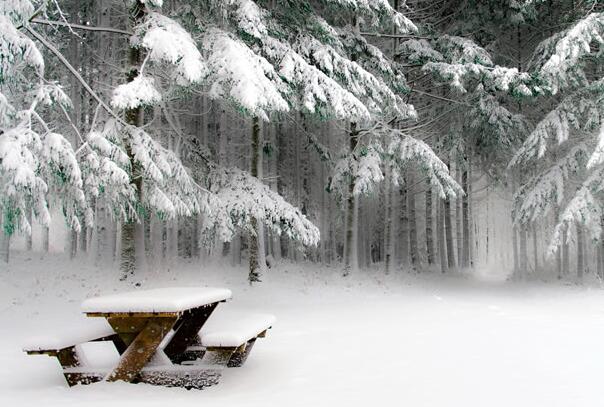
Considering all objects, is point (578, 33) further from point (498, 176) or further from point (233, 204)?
point (233, 204)

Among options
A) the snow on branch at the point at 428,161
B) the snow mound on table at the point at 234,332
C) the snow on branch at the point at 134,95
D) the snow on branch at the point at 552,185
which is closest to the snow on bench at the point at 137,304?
the snow mound on table at the point at 234,332

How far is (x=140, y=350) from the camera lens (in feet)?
16.2

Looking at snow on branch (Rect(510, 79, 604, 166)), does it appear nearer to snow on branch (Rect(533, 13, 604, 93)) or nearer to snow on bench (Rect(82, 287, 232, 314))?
snow on branch (Rect(533, 13, 604, 93))

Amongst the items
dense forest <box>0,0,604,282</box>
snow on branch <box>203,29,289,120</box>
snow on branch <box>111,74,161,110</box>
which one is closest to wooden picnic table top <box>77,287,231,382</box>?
dense forest <box>0,0,604,282</box>

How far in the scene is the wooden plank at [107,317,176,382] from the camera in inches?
192

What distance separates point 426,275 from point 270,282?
25.6 ft

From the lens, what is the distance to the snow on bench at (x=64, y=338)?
4.75 m

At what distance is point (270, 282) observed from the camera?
14.3 meters

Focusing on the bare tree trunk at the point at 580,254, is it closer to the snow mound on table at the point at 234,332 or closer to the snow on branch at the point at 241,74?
the snow on branch at the point at 241,74

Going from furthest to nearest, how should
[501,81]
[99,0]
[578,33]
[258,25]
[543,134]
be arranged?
[99,0], [543,134], [501,81], [578,33], [258,25]

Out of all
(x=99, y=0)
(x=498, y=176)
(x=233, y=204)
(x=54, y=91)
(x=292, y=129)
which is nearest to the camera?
(x=54, y=91)

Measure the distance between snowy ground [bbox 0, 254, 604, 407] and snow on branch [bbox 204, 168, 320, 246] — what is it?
1744mm

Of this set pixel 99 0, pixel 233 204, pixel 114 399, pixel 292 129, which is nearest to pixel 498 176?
pixel 292 129

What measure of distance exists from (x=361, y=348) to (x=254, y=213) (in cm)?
559
